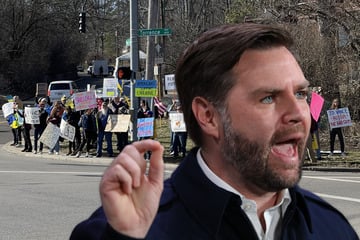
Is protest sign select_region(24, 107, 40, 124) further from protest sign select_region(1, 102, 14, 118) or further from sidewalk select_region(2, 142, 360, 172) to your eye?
protest sign select_region(1, 102, 14, 118)

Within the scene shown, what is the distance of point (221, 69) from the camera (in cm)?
197

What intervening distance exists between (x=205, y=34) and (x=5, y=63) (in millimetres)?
56937

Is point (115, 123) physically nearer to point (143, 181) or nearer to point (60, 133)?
point (60, 133)

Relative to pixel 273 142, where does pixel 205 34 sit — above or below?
above

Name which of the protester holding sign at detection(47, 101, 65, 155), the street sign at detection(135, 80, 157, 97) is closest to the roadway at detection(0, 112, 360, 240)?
the protester holding sign at detection(47, 101, 65, 155)

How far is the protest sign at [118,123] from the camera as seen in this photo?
19719 mm

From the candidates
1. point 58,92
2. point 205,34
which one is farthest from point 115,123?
point 58,92

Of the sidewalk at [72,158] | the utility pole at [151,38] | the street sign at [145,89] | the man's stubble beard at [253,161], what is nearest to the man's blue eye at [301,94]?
the man's stubble beard at [253,161]

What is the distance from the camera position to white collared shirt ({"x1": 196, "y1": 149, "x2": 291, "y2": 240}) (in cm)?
196

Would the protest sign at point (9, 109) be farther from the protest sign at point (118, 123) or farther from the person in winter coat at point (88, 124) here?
the protest sign at point (118, 123)

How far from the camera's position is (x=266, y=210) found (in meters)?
2.01

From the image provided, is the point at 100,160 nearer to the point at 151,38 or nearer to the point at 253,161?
the point at 151,38

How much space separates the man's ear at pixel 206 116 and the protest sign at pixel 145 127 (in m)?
16.6

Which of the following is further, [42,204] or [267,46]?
[42,204]
